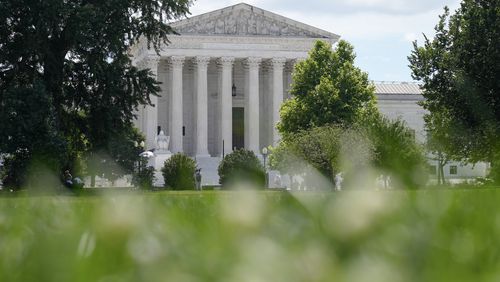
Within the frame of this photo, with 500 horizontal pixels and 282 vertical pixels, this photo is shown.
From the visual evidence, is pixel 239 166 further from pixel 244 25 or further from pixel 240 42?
pixel 244 25

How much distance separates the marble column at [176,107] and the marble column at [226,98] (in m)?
4.16

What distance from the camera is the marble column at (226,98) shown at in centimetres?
7512

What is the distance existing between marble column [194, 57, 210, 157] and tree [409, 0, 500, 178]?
39.4 m

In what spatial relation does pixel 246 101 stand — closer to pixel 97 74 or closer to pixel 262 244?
pixel 97 74

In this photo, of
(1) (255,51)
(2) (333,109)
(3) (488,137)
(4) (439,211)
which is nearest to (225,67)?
(1) (255,51)

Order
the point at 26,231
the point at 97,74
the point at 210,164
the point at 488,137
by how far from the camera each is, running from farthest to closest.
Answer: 1. the point at 210,164
2. the point at 488,137
3. the point at 97,74
4. the point at 26,231

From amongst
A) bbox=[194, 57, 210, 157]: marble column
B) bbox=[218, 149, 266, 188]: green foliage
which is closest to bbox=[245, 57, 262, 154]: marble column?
bbox=[194, 57, 210, 157]: marble column

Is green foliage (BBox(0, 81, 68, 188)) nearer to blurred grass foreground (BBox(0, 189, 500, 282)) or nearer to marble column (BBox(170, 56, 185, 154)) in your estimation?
blurred grass foreground (BBox(0, 189, 500, 282))

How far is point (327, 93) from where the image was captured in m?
51.5

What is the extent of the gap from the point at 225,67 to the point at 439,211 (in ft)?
242

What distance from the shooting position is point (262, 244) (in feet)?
3.57

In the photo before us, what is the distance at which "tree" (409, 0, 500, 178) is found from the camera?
3344 cm

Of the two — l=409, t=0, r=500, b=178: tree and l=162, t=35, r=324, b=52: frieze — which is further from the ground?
l=162, t=35, r=324, b=52: frieze

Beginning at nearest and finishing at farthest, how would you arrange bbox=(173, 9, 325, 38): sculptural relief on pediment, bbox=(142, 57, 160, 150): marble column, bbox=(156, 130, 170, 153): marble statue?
bbox=(156, 130, 170, 153): marble statue < bbox=(142, 57, 160, 150): marble column < bbox=(173, 9, 325, 38): sculptural relief on pediment
